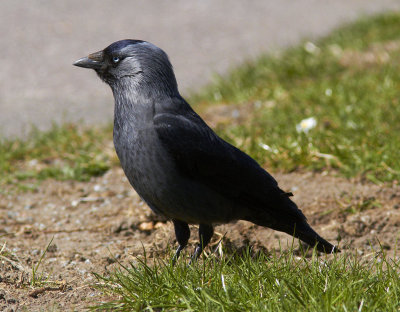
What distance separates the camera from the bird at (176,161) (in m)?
3.26

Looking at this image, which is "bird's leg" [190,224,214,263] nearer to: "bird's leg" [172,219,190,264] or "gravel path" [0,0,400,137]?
"bird's leg" [172,219,190,264]

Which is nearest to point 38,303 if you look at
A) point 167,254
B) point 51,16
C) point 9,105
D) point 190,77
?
point 167,254

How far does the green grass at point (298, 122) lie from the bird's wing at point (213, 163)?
130cm

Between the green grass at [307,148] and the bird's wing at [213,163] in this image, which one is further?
the bird's wing at [213,163]

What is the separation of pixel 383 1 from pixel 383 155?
7.70 meters

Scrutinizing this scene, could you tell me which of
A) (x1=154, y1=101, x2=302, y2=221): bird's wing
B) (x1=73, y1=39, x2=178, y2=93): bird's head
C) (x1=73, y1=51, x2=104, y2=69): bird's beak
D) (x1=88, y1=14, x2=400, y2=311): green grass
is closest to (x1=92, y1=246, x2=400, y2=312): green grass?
(x1=88, y1=14, x2=400, y2=311): green grass

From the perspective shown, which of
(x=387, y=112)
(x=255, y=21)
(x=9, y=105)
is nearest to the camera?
(x=387, y=112)

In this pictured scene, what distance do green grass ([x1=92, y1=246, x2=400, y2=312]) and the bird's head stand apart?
1.01 metres

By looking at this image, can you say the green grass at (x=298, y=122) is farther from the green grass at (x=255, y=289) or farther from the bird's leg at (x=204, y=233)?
the green grass at (x=255, y=289)

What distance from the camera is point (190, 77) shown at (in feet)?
26.3

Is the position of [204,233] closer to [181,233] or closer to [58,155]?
[181,233]

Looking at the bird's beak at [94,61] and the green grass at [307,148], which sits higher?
the bird's beak at [94,61]

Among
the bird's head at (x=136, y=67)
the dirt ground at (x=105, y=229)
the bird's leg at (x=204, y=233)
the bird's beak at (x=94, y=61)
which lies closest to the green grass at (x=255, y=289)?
the dirt ground at (x=105, y=229)

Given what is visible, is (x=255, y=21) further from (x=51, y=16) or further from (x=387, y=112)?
(x=387, y=112)
